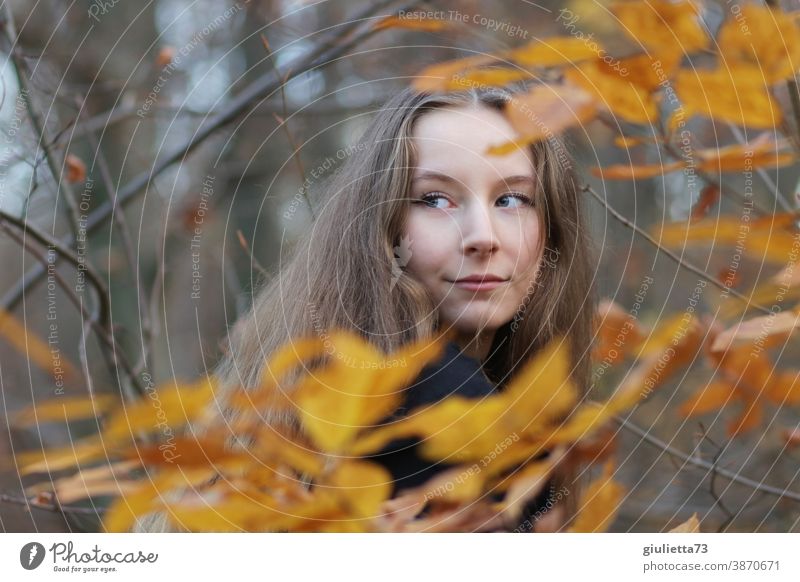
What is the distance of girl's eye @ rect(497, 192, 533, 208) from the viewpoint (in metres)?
0.53

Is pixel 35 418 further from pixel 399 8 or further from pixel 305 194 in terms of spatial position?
pixel 399 8

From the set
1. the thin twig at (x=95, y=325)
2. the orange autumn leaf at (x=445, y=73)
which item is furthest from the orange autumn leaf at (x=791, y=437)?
Result: the thin twig at (x=95, y=325)

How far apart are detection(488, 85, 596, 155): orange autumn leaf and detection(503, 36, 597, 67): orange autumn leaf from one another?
2cm

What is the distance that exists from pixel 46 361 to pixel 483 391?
300mm

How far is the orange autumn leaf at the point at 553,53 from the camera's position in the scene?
535 millimetres

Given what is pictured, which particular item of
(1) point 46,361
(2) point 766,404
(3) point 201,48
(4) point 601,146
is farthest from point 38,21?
(2) point 766,404

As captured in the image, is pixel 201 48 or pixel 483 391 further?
pixel 201 48

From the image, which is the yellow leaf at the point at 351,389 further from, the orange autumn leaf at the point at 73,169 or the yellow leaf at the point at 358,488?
the orange autumn leaf at the point at 73,169

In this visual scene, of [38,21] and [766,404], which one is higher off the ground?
[38,21]

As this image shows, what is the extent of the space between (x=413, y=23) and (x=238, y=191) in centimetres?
21

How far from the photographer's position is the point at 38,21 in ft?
2.14

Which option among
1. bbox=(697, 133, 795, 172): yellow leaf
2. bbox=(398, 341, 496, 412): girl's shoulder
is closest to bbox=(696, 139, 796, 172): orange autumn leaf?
bbox=(697, 133, 795, 172): yellow leaf
